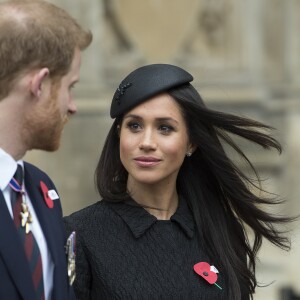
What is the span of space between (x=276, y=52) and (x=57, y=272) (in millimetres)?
9065

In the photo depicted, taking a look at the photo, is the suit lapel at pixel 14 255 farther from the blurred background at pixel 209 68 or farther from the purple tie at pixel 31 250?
the blurred background at pixel 209 68

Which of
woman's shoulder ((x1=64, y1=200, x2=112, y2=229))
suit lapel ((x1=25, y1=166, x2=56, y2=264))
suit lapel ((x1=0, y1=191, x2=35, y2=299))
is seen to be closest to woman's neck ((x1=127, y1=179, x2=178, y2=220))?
woman's shoulder ((x1=64, y1=200, x2=112, y2=229))

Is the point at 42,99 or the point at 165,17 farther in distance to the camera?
the point at 165,17

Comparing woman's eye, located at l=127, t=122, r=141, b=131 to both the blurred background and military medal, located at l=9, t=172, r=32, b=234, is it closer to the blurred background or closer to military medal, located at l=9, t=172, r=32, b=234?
military medal, located at l=9, t=172, r=32, b=234

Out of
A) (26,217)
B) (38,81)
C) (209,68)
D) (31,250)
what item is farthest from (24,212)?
(209,68)

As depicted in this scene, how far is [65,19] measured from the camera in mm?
3330

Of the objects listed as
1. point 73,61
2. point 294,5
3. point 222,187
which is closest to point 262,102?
point 294,5

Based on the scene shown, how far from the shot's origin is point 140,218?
3.94 meters

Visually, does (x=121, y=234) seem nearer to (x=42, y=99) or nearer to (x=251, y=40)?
(x=42, y=99)

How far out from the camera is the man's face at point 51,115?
3297 millimetres

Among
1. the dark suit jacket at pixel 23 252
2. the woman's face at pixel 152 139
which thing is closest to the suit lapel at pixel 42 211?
the dark suit jacket at pixel 23 252

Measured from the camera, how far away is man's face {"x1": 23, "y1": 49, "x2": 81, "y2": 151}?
3.30m

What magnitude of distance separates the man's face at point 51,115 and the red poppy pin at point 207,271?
819mm

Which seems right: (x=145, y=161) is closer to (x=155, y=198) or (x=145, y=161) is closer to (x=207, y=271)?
(x=155, y=198)
